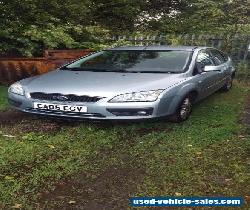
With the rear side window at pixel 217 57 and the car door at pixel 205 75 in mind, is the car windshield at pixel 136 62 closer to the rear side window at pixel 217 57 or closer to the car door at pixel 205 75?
the car door at pixel 205 75

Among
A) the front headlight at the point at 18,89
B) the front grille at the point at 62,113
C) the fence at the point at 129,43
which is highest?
the front headlight at the point at 18,89

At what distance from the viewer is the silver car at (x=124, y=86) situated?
5941 millimetres

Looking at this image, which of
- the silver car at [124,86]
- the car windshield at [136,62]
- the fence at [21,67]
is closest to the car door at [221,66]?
the silver car at [124,86]

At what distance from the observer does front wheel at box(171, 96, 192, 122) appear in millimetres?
6525

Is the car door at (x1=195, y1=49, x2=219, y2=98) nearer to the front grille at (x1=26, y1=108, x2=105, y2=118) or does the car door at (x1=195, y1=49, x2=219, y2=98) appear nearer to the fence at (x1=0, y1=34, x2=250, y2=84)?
the front grille at (x1=26, y1=108, x2=105, y2=118)

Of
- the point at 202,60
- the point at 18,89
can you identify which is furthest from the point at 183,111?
the point at 18,89

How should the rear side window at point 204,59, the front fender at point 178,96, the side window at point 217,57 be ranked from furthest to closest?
the side window at point 217,57, the rear side window at point 204,59, the front fender at point 178,96

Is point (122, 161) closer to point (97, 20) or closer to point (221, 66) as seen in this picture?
point (221, 66)

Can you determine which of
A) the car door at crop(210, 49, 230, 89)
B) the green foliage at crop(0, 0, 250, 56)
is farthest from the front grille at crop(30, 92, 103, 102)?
the green foliage at crop(0, 0, 250, 56)

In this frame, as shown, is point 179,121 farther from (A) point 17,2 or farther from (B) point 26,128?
(A) point 17,2

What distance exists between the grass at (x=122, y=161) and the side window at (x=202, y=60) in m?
0.94

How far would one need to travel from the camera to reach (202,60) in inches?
308

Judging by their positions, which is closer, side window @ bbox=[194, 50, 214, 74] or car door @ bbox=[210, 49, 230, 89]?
side window @ bbox=[194, 50, 214, 74]

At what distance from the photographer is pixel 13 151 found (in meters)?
5.35
